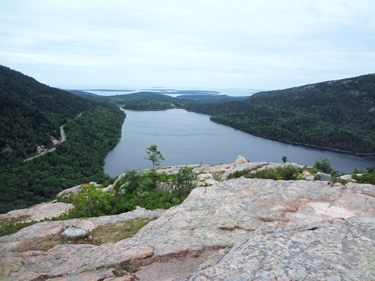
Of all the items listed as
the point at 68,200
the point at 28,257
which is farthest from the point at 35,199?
the point at 28,257

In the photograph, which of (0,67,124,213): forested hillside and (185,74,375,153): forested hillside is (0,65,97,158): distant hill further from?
(185,74,375,153): forested hillside

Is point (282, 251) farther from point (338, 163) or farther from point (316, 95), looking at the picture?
point (316, 95)

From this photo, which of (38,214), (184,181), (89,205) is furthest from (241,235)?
(38,214)

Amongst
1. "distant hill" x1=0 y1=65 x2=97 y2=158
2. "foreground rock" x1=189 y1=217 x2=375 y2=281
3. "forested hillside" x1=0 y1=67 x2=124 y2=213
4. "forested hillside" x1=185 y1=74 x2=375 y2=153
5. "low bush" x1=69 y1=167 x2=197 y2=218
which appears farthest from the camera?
"forested hillside" x1=185 y1=74 x2=375 y2=153

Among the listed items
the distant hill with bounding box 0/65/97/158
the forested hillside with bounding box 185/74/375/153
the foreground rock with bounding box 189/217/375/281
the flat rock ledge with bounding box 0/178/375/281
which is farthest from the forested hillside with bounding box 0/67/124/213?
the forested hillside with bounding box 185/74/375/153

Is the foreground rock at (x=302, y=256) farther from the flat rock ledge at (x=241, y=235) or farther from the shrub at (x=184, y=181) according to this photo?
the shrub at (x=184, y=181)

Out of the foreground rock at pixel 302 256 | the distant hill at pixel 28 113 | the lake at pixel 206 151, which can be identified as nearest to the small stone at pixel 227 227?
the foreground rock at pixel 302 256
